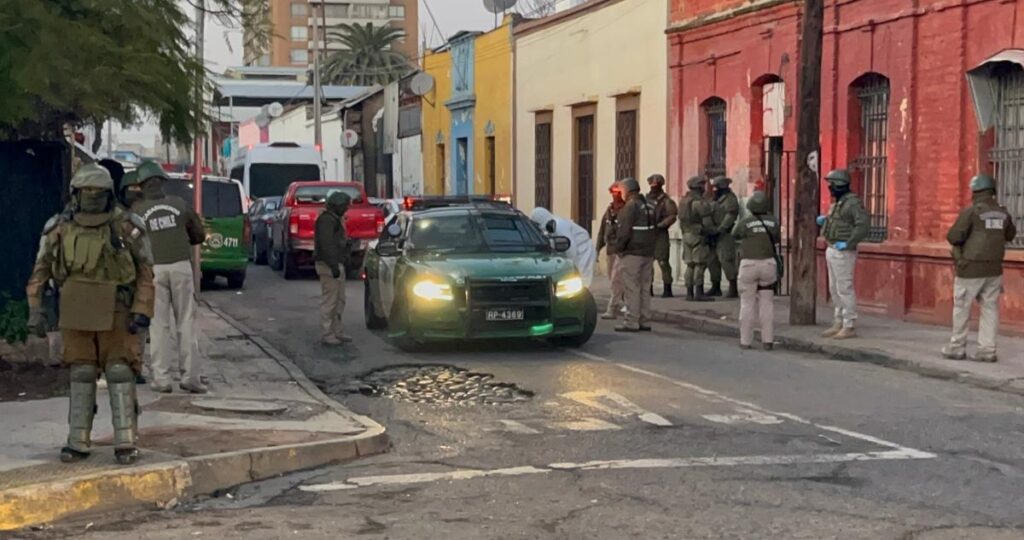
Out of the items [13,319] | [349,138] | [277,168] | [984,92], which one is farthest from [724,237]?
[349,138]

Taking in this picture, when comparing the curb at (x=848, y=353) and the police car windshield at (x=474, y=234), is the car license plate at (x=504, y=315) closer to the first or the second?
the police car windshield at (x=474, y=234)

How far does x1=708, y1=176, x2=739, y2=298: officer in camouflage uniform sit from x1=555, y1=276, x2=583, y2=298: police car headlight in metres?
6.49

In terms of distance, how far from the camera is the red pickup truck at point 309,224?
27328 mm

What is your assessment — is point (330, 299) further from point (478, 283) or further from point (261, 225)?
point (261, 225)

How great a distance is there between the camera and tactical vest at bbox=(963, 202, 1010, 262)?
13.9 meters

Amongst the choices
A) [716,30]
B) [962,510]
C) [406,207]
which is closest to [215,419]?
[962,510]

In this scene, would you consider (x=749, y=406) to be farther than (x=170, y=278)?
No

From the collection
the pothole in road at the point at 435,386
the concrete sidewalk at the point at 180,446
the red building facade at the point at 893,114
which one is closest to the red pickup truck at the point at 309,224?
the red building facade at the point at 893,114

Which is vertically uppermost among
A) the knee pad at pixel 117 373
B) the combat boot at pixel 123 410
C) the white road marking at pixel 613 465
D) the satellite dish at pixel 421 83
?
the satellite dish at pixel 421 83

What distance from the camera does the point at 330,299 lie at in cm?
1577

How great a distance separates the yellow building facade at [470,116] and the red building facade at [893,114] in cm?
1116

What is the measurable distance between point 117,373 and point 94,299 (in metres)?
0.47

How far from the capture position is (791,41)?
21.5 meters

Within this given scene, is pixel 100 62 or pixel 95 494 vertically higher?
pixel 100 62
